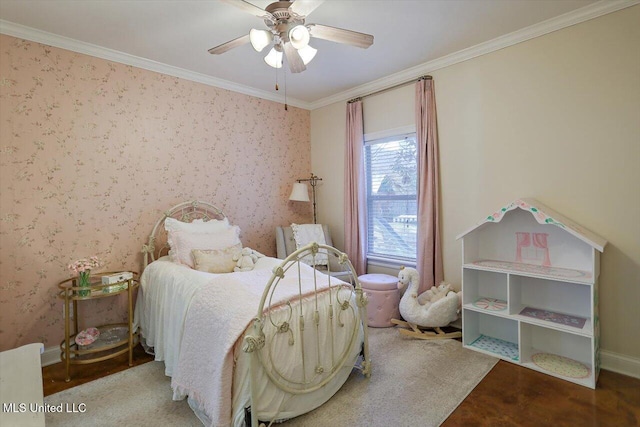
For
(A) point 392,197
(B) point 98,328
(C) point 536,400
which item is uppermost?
(A) point 392,197

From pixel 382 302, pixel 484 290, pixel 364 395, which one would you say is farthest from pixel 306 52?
pixel 484 290

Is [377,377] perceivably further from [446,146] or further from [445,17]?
[445,17]

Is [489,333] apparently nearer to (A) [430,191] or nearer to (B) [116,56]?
(A) [430,191]

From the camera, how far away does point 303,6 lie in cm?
173

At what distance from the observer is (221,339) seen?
5.64ft

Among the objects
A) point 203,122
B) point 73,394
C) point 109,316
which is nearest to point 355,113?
point 203,122

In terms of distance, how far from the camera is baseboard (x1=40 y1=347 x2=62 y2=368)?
257 centimetres

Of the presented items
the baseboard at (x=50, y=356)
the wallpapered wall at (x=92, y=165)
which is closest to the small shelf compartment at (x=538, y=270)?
the wallpapered wall at (x=92, y=165)

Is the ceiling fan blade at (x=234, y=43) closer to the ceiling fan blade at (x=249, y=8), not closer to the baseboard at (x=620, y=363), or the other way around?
the ceiling fan blade at (x=249, y=8)

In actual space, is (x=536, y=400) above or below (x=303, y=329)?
below

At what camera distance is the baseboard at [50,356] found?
2568 mm

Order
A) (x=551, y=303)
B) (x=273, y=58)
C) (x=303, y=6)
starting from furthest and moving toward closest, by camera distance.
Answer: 1. (x=551, y=303)
2. (x=273, y=58)
3. (x=303, y=6)

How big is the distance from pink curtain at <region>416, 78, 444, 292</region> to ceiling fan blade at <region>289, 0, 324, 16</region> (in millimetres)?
1819

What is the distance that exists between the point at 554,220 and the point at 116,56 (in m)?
3.81
